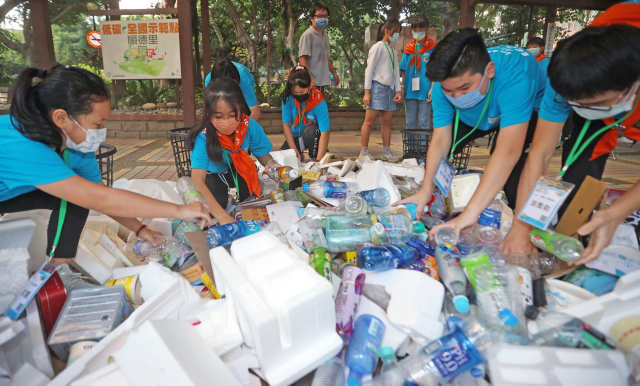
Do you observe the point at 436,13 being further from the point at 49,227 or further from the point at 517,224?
the point at 49,227

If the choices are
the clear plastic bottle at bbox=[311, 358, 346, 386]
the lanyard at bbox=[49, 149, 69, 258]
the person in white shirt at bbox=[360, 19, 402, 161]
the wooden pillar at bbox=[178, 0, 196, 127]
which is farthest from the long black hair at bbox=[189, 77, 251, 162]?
the person in white shirt at bbox=[360, 19, 402, 161]

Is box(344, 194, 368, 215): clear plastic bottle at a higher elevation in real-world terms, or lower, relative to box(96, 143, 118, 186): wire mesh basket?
lower

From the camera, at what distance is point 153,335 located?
3.36 feet

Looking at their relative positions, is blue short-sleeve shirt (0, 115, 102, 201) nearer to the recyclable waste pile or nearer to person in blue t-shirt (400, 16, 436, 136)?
the recyclable waste pile

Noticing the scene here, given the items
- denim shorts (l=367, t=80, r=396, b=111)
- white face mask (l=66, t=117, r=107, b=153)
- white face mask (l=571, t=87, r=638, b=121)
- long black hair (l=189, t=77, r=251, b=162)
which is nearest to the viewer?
white face mask (l=571, t=87, r=638, b=121)

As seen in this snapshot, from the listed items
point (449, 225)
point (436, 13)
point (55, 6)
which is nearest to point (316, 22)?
point (449, 225)

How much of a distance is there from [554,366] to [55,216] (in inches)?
92.3

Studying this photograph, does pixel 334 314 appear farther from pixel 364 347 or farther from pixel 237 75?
pixel 237 75

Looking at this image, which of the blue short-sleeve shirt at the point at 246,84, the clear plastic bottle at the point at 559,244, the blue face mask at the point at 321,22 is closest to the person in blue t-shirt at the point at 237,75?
the blue short-sleeve shirt at the point at 246,84

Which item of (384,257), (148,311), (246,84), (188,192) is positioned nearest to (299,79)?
(246,84)

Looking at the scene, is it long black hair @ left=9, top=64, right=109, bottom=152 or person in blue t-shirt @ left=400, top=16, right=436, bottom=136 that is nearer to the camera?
long black hair @ left=9, top=64, right=109, bottom=152

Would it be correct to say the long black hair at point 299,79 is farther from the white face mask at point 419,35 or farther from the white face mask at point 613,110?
the white face mask at point 613,110

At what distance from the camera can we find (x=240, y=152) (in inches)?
99.7

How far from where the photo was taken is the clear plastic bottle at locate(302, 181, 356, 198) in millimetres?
2371
